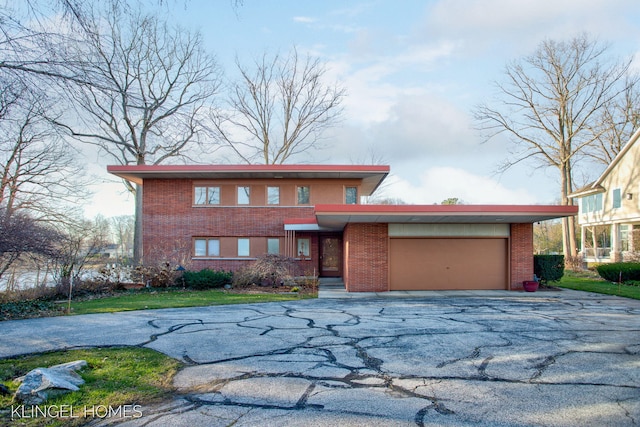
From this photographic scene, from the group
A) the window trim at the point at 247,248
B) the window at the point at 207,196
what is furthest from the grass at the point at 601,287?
the window at the point at 207,196

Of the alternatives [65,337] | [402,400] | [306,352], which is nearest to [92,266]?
[65,337]

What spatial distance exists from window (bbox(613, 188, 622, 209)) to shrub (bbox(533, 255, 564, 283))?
17.9m

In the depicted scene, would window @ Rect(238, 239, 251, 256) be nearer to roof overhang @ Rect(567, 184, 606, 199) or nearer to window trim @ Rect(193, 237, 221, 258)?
window trim @ Rect(193, 237, 221, 258)

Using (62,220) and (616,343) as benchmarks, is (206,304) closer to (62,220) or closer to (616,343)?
(616,343)

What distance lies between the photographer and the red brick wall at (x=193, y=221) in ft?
78.5

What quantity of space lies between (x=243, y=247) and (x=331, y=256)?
4680mm

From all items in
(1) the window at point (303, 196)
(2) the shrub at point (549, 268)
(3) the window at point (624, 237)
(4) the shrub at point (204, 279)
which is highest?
(1) the window at point (303, 196)

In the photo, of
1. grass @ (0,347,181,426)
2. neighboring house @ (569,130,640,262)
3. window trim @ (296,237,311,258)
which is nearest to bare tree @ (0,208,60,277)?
grass @ (0,347,181,426)

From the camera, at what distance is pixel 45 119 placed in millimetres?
7586

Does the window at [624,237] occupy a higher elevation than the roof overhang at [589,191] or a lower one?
lower

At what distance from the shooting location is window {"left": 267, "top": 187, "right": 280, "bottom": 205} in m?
24.3

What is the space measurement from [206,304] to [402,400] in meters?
10.3

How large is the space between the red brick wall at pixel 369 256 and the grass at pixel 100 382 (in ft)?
36.6

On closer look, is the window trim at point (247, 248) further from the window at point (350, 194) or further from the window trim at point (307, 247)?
the window at point (350, 194)
